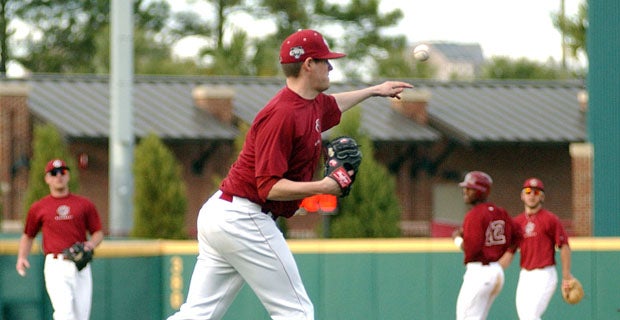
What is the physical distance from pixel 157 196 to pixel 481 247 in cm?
1375

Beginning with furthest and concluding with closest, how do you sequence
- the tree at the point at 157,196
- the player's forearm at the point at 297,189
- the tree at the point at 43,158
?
1. the tree at the point at 43,158
2. the tree at the point at 157,196
3. the player's forearm at the point at 297,189

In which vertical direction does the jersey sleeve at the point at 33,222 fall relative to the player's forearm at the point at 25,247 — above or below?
above

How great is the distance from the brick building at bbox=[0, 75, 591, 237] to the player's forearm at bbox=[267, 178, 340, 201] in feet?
76.5

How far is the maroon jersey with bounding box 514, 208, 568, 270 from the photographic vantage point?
1174 cm

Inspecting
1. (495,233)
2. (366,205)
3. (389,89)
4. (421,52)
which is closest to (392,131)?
(366,205)

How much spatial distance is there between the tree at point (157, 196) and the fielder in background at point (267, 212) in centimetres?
1722

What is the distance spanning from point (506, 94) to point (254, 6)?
55.8 ft

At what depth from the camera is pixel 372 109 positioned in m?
35.0

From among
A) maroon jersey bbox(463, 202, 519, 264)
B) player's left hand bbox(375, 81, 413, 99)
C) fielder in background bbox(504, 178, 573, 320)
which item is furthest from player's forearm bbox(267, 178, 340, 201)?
fielder in background bbox(504, 178, 573, 320)

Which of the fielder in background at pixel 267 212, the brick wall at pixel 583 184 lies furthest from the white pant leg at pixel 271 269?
the brick wall at pixel 583 184

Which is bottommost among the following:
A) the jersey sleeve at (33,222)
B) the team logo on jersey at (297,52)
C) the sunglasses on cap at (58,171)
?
the jersey sleeve at (33,222)

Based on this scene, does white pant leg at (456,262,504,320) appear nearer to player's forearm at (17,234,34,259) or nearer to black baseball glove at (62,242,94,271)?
black baseball glove at (62,242,94,271)

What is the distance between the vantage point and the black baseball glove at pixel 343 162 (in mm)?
6414

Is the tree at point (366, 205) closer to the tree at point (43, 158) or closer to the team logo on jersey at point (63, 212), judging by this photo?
the tree at point (43, 158)
